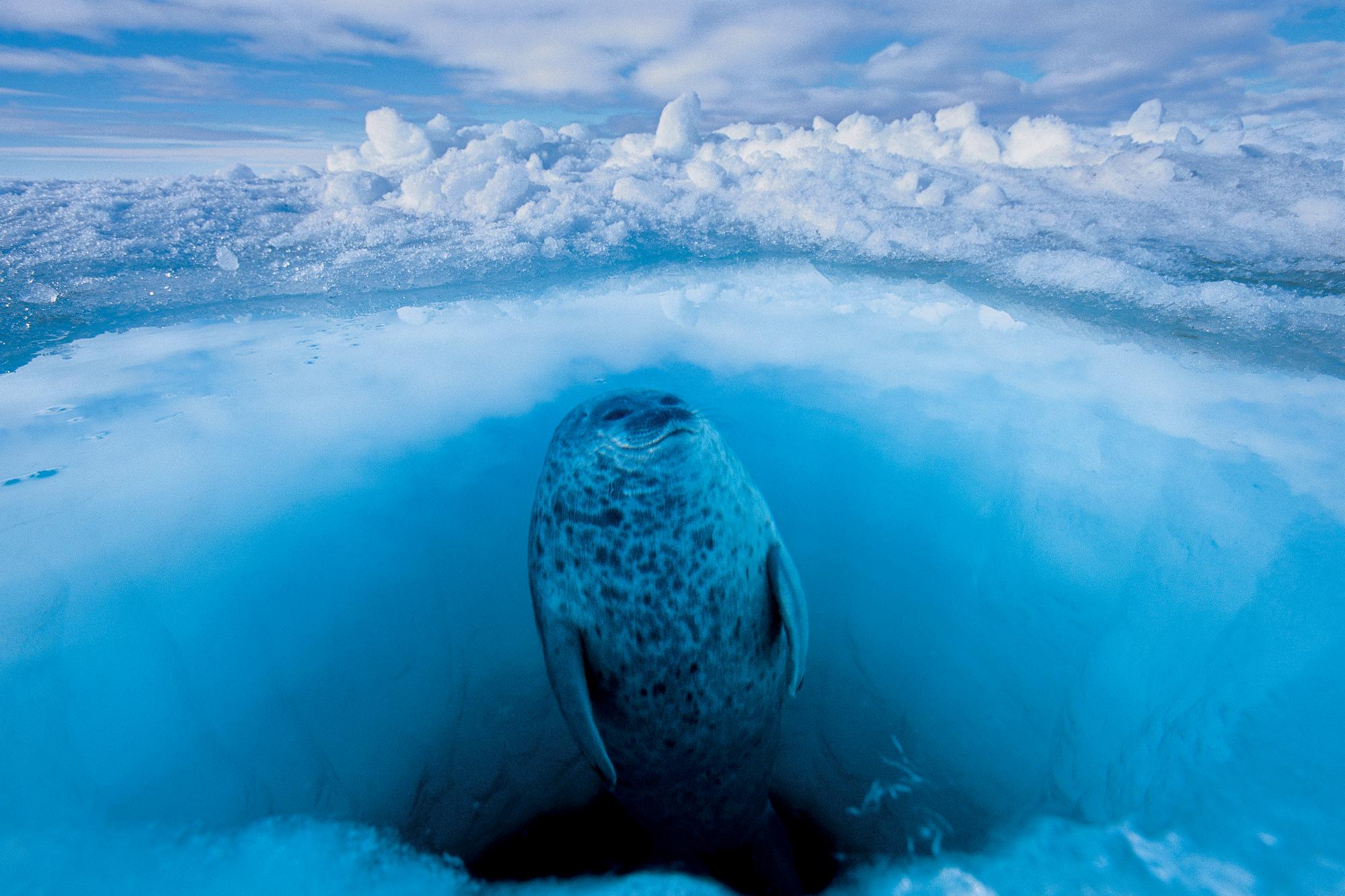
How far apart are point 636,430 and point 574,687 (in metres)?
0.85

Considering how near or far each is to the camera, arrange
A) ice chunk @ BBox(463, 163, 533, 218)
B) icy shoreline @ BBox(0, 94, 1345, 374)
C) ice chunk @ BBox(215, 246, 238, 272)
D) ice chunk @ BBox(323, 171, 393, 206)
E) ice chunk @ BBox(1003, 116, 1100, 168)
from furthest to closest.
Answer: ice chunk @ BBox(1003, 116, 1100, 168), ice chunk @ BBox(323, 171, 393, 206), ice chunk @ BBox(463, 163, 533, 218), ice chunk @ BBox(215, 246, 238, 272), icy shoreline @ BBox(0, 94, 1345, 374)

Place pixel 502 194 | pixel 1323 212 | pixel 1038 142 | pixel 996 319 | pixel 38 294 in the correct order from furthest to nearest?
pixel 1038 142, pixel 502 194, pixel 1323 212, pixel 38 294, pixel 996 319

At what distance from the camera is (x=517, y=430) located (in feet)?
13.4

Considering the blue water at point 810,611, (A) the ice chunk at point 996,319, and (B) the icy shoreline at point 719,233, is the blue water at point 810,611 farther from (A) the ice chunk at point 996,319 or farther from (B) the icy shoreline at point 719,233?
(B) the icy shoreline at point 719,233

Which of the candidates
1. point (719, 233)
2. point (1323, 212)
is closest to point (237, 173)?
point (719, 233)

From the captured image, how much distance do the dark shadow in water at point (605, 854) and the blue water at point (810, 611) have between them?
0.08m

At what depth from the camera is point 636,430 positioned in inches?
73.2

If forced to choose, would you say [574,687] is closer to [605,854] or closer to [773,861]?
[605,854]

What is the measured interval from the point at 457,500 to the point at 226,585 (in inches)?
46.7

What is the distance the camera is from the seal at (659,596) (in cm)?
189

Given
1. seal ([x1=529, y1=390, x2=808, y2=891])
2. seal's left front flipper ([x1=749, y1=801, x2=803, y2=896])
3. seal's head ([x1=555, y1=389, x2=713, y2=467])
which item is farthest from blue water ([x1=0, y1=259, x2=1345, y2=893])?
seal's head ([x1=555, y1=389, x2=713, y2=467])

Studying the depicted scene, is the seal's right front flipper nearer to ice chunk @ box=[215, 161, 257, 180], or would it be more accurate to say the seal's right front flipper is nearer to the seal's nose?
the seal's nose

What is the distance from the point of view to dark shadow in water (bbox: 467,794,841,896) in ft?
7.99

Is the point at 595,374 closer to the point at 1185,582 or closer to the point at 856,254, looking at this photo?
the point at 1185,582
